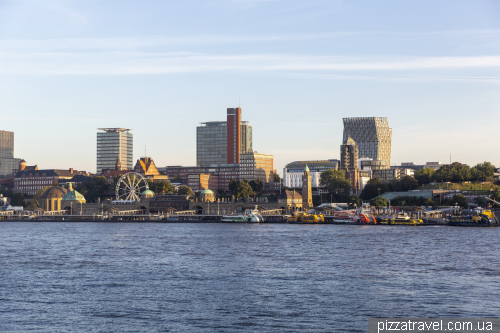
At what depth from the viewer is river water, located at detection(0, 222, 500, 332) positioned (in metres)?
36.1

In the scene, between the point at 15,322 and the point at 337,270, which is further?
the point at 337,270

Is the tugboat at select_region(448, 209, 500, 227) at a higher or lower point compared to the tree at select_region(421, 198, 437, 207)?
lower

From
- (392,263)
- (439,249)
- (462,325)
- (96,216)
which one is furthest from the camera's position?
(96,216)

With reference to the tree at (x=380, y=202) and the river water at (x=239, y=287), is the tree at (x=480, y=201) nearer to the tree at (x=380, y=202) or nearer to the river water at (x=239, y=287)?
the tree at (x=380, y=202)

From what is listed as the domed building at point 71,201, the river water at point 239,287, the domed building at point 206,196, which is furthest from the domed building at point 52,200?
the river water at point 239,287

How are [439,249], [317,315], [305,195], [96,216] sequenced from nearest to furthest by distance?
[317,315] < [439,249] < [96,216] < [305,195]

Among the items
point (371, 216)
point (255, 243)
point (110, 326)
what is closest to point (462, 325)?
point (110, 326)

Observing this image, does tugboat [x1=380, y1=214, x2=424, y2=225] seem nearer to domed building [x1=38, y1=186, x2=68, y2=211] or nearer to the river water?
the river water

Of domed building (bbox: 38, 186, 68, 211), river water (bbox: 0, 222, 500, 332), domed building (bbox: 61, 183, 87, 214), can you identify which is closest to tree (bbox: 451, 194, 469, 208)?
river water (bbox: 0, 222, 500, 332)

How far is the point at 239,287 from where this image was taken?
46.1 metres

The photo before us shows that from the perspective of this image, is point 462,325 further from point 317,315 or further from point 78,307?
point 78,307

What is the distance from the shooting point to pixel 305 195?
186 meters

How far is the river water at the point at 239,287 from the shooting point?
3612 cm

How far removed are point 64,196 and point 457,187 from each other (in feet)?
370
